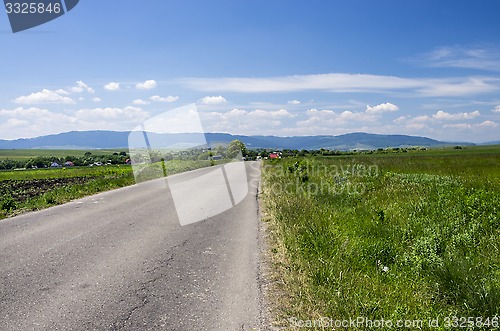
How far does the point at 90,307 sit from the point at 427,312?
420 cm

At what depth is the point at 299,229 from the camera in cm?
895

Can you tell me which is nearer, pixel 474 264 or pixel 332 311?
pixel 332 311

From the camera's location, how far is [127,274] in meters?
6.25

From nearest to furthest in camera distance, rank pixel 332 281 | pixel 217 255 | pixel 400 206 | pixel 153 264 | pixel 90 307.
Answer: pixel 90 307
pixel 332 281
pixel 153 264
pixel 217 255
pixel 400 206

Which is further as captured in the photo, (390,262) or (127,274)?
(390,262)

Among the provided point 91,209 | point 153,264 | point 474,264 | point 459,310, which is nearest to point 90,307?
point 153,264

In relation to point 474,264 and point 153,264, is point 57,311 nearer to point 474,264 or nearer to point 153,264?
point 153,264

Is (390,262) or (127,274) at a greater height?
(127,274)

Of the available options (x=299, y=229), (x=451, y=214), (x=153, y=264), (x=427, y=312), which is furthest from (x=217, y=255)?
(x=451, y=214)

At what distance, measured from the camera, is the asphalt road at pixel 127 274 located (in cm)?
468

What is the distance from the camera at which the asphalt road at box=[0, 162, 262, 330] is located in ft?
15.4

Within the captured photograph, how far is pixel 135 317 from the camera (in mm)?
4703

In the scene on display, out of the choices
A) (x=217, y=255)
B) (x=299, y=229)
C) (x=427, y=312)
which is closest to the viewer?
(x=427, y=312)

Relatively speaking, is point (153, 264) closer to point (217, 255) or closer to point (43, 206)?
point (217, 255)
